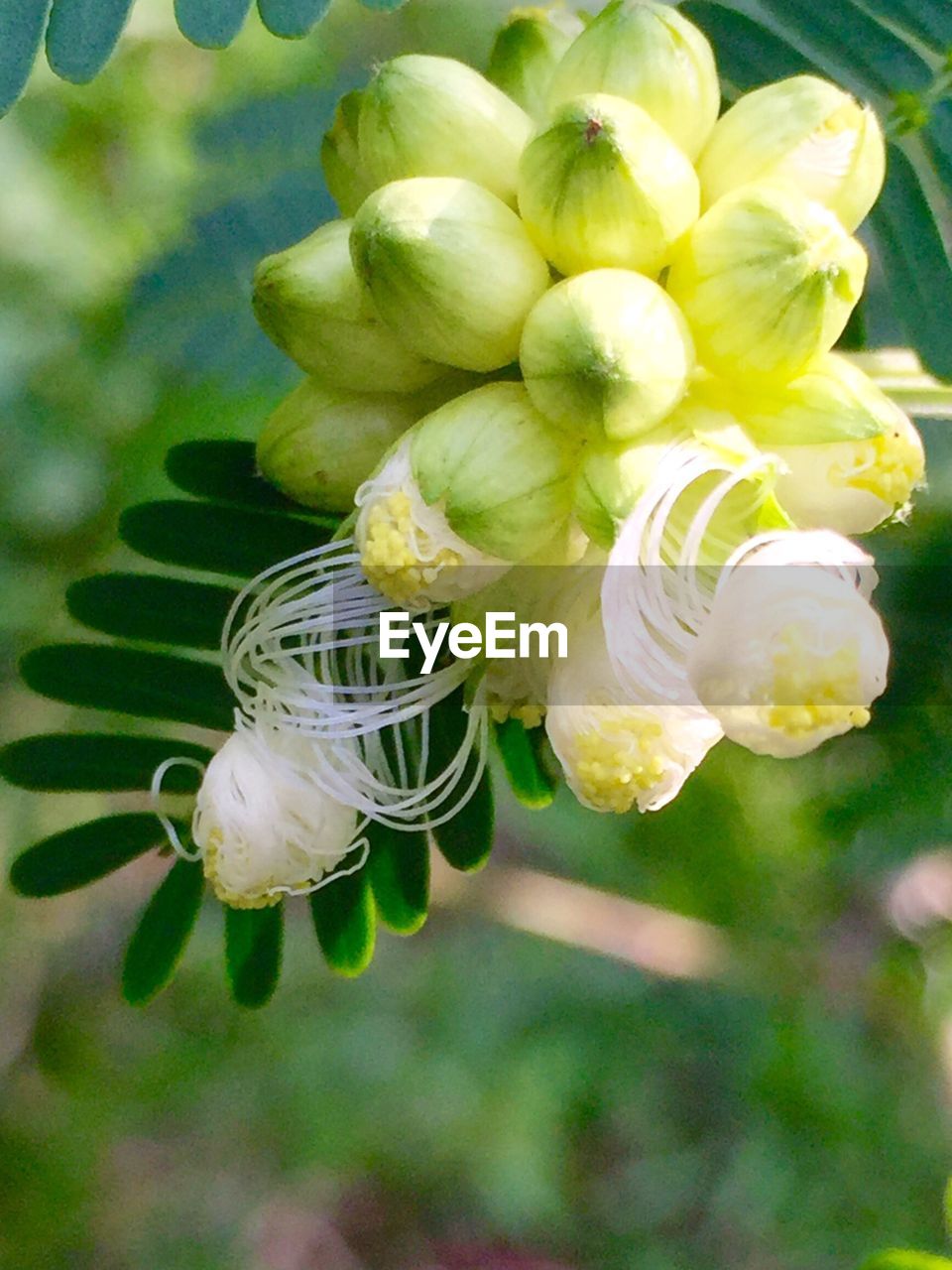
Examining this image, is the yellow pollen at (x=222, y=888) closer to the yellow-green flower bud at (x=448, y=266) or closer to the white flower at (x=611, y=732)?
the white flower at (x=611, y=732)

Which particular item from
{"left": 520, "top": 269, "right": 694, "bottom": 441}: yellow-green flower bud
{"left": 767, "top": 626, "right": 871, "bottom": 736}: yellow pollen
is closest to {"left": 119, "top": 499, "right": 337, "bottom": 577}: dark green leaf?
{"left": 520, "top": 269, "right": 694, "bottom": 441}: yellow-green flower bud

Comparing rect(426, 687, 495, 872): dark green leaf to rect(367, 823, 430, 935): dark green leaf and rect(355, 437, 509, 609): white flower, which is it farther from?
rect(355, 437, 509, 609): white flower

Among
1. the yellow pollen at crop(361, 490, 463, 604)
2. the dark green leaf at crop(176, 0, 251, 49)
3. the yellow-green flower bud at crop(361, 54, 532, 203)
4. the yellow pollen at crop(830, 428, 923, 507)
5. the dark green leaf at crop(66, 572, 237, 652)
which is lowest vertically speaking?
the dark green leaf at crop(66, 572, 237, 652)

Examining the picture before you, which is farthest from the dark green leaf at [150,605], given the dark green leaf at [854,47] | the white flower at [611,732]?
the dark green leaf at [854,47]

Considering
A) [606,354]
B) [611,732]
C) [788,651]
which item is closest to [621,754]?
[611,732]

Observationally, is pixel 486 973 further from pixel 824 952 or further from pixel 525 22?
pixel 525 22

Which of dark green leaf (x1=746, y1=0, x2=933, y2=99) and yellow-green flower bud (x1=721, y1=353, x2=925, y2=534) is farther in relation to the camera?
dark green leaf (x1=746, y1=0, x2=933, y2=99)

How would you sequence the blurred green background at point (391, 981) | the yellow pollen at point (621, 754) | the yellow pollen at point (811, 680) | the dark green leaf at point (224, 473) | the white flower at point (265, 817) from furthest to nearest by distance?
the blurred green background at point (391, 981) < the dark green leaf at point (224, 473) < the white flower at point (265, 817) < the yellow pollen at point (621, 754) < the yellow pollen at point (811, 680)
